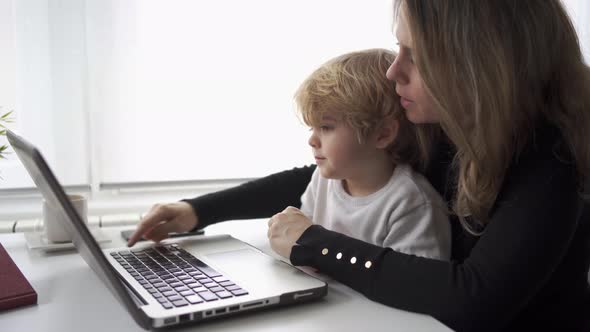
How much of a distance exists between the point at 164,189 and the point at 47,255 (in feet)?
2.04

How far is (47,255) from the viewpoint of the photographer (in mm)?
970

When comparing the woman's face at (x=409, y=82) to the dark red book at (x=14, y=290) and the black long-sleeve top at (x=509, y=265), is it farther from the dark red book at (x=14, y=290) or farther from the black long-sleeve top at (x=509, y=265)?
the dark red book at (x=14, y=290)

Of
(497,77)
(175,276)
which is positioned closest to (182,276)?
(175,276)

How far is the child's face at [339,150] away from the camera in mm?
1005

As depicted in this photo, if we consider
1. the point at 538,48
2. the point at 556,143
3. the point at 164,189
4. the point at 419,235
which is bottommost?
the point at 164,189

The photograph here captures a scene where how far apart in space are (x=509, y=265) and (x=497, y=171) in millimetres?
149

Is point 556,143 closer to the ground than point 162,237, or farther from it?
farther from it

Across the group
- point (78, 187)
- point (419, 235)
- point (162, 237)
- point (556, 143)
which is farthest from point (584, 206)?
point (78, 187)

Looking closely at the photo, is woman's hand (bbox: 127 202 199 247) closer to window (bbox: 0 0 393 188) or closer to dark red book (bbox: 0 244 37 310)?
dark red book (bbox: 0 244 37 310)

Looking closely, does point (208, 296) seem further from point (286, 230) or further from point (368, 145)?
point (368, 145)

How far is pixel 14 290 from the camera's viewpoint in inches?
28.8

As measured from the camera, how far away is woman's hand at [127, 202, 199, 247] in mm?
989

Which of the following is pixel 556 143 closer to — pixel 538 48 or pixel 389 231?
pixel 538 48

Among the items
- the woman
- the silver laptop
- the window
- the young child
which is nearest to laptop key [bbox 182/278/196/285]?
the silver laptop
